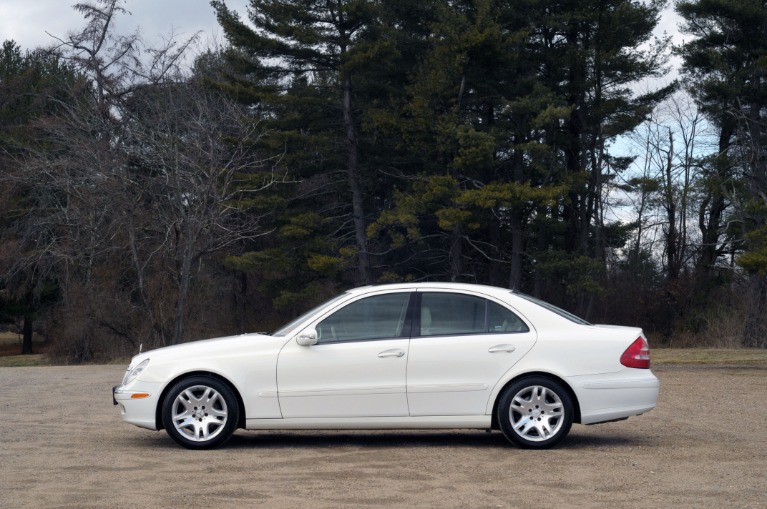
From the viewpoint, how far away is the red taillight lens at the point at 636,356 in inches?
365

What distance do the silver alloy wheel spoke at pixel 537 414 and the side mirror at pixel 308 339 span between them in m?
1.90

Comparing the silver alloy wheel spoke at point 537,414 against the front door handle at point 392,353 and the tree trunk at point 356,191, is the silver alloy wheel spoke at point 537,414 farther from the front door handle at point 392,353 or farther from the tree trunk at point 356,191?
the tree trunk at point 356,191

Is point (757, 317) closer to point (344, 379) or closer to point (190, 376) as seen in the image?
point (344, 379)

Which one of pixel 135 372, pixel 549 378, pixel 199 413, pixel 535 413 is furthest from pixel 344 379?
pixel 135 372

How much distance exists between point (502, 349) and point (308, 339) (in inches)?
70.2

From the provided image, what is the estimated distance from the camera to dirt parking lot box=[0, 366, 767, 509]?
716 cm

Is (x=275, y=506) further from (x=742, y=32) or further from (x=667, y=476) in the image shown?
(x=742, y=32)

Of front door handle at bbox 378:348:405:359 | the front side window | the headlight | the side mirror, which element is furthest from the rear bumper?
the headlight

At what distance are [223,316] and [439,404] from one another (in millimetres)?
34865

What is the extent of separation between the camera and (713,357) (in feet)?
75.9

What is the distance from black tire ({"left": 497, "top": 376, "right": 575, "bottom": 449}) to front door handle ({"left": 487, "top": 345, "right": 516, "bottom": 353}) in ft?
0.97

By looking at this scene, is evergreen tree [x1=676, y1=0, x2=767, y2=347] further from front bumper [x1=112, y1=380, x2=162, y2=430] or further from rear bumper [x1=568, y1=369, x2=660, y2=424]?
front bumper [x1=112, y1=380, x2=162, y2=430]

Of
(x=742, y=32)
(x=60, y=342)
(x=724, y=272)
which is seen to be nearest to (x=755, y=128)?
(x=742, y=32)

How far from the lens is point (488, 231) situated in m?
41.0
